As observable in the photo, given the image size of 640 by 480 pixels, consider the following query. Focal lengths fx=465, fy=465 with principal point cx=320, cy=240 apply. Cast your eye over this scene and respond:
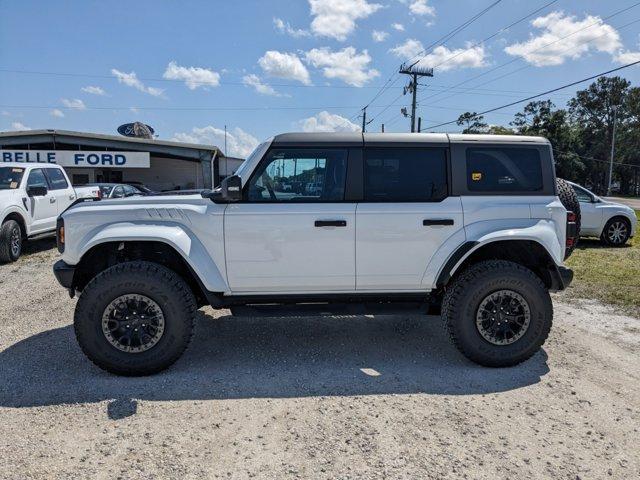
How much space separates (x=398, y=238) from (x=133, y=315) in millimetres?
2346

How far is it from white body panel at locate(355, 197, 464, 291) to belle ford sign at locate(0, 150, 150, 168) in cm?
2653

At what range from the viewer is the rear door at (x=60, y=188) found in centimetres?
1032

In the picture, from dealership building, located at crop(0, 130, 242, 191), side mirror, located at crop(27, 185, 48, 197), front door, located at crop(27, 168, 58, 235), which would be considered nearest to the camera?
side mirror, located at crop(27, 185, 48, 197)

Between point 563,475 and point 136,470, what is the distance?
2.46 meters

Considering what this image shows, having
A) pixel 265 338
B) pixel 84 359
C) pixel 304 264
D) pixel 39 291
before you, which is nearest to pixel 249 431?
pixel 304 264

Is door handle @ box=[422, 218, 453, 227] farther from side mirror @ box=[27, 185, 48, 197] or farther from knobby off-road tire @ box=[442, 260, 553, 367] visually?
side mirror @ box=[27, 185, 48, 197]

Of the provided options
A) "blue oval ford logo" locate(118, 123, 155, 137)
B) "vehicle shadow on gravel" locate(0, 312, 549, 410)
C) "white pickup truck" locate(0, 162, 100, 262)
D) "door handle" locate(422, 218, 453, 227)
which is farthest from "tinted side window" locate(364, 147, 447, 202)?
"blue oval ford logo" locate(118, 123, 155, 137)

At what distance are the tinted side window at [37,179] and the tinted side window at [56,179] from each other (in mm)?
188

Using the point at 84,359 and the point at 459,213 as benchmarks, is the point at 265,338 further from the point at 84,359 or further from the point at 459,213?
the point at 459,213

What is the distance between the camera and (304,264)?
13.2ft

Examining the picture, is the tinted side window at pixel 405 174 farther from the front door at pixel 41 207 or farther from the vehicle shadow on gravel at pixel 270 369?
the front door at pixel 41 207

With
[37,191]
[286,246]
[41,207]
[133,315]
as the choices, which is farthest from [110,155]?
[286,246]

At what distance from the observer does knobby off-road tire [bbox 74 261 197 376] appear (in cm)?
384

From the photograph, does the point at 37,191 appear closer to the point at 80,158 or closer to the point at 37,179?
the point at 37,179
